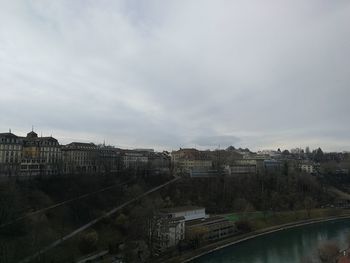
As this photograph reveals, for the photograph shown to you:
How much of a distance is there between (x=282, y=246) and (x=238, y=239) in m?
3.57

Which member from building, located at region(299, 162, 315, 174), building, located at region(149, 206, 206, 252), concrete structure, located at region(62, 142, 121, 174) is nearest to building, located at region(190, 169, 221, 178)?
concrete structure, located at region(62, 142, 121, 174)

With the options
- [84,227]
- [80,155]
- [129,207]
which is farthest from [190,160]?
[84,227]

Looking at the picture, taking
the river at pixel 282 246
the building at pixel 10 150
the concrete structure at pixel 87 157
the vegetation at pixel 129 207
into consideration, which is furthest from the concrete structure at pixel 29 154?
the river at pixel 282 246

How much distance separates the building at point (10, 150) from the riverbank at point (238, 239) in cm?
2012

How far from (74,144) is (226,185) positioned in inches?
864

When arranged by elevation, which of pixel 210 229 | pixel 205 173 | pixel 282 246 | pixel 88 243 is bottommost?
pixel 282 246

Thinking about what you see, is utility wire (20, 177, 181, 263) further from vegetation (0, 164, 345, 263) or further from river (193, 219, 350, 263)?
river (193, 219, 350, 263)

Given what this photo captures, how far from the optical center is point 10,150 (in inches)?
1458

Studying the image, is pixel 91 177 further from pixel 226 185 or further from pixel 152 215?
pixel 226 185

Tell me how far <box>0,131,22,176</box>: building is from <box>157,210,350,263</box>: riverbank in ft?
66.0

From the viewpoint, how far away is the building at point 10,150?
36125 millimetres

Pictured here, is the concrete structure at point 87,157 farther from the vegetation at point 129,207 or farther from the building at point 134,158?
the vegetation at point 129,207

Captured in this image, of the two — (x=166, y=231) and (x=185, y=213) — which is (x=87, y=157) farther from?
(x=166, y=231)

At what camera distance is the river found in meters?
25.2
